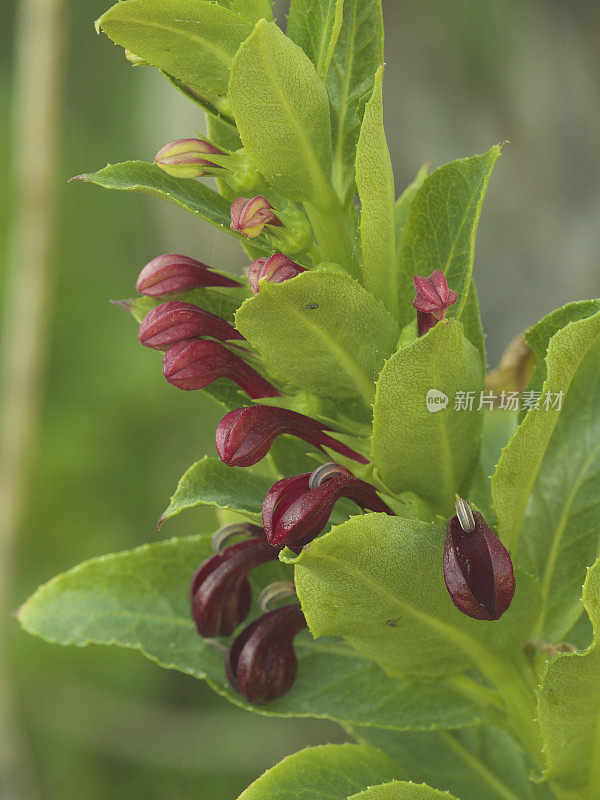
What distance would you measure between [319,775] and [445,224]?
0.32 m

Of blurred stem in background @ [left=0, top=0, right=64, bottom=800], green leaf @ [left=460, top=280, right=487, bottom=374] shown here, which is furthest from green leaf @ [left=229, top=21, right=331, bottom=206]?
blurred stem in background @ [left=0, top=0, right=64, bottom=800]

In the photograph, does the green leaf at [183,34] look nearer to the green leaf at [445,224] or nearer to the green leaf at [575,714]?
the green leaf at [445,224]

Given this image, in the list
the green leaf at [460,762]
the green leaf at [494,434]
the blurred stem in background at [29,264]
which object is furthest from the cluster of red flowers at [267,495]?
the blurred stem in background at [29,264]

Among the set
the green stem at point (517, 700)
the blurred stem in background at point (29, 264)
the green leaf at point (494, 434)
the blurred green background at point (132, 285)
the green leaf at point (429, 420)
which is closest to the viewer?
the green leaf at point (429, 420)

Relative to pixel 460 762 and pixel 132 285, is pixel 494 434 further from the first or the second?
pixel 132 285

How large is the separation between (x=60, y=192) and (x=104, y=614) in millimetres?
2883

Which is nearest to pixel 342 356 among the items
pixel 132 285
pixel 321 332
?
pixel 321 332

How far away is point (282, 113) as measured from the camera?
0.41 metres

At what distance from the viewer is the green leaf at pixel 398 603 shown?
1.29 feet

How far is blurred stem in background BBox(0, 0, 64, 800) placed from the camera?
1521 millimetres

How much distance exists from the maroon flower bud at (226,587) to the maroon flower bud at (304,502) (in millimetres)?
91

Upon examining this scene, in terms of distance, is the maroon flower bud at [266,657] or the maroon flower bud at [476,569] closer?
the maroon flower bud at [476,569]

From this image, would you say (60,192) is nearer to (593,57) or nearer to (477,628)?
(593,57)

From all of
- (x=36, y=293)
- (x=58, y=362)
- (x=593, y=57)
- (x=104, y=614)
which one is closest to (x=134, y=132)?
(x=58, y=362)
